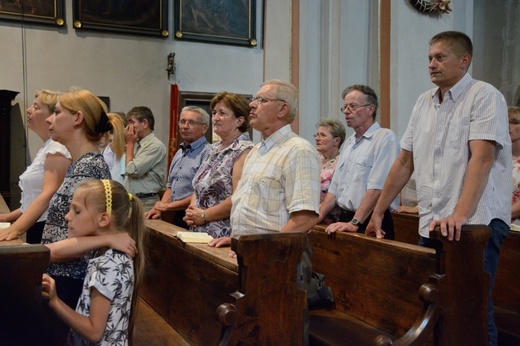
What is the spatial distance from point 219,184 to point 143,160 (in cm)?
191

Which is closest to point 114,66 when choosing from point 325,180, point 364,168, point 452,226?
point 325,180

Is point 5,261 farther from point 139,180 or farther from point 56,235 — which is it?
point 139,180

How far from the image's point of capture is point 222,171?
128 inches

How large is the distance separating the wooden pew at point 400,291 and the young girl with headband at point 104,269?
982 mm

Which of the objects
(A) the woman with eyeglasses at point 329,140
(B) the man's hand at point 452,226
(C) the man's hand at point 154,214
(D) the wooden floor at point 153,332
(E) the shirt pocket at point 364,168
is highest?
(A) the woman with eyeglasses at point 329,140

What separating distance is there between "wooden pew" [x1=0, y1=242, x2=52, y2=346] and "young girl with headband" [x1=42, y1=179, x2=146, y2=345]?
12 cm

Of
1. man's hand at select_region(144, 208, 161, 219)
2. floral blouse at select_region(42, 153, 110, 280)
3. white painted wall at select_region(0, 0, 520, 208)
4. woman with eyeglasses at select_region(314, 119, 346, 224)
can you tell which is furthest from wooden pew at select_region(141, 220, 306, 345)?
white painted wall at select_region(0, 0, 520, 208)

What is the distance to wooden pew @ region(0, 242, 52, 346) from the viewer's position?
173cm

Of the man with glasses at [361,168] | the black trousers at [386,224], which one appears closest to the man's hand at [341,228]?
the man with glasses at [361,168]

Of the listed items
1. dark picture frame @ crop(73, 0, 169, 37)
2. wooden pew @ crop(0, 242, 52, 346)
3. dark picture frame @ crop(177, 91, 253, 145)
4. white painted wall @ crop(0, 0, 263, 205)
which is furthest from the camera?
dark picture frame @ crop(177, 91, 253, 145)

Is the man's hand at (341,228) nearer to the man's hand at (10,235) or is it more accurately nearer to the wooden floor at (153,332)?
the wooden floor at (153,332)

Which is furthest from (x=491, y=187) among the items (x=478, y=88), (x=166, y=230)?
(x=166, y=230)

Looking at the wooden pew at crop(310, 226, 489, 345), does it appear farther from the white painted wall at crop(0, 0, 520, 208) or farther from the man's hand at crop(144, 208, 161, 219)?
the white painted wall at crop(0, 0, 520, 208)

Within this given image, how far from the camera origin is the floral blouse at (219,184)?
3.21 metres
